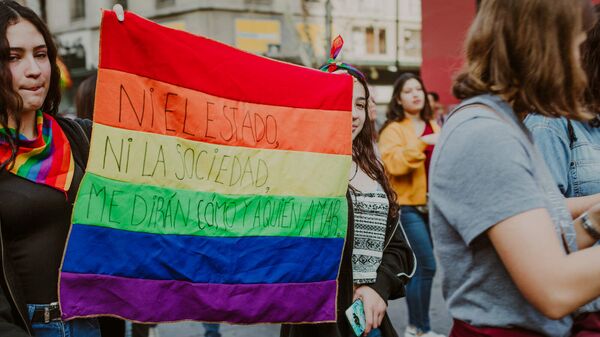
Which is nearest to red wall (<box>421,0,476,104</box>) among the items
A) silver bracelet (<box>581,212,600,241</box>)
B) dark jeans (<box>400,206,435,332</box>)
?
dark jeans (<box>400,206,435,332</box>)

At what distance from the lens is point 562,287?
1218 mm

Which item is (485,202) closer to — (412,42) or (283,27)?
(283,27)

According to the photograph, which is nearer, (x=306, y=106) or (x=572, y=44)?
(x=572, y=44)

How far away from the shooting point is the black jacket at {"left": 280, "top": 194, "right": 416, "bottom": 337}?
7.47 feet

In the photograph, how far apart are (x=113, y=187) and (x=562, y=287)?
1.31 meters

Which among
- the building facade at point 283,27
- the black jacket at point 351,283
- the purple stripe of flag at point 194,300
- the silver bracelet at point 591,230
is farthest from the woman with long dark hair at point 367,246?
the building facade at point 283,27

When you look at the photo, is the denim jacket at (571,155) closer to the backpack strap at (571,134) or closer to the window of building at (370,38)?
the backpack strap at (571,134)

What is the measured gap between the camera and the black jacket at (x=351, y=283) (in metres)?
2.28

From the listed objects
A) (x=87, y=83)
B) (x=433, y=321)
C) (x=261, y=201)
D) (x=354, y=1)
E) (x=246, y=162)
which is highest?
(x=354, y=1)

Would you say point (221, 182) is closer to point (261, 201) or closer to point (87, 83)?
point (261, 201)

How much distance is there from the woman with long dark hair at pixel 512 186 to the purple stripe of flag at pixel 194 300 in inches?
30.9

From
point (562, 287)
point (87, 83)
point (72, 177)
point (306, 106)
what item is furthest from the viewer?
point (87, 83)

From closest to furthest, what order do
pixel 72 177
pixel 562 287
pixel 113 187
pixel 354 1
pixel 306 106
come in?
1. pixel 562 287
2. pixel 113 187
3. pixel 72 177
4. pixel 306 106
5. pixel 354 1

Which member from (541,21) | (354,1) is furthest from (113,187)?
(354,1)
